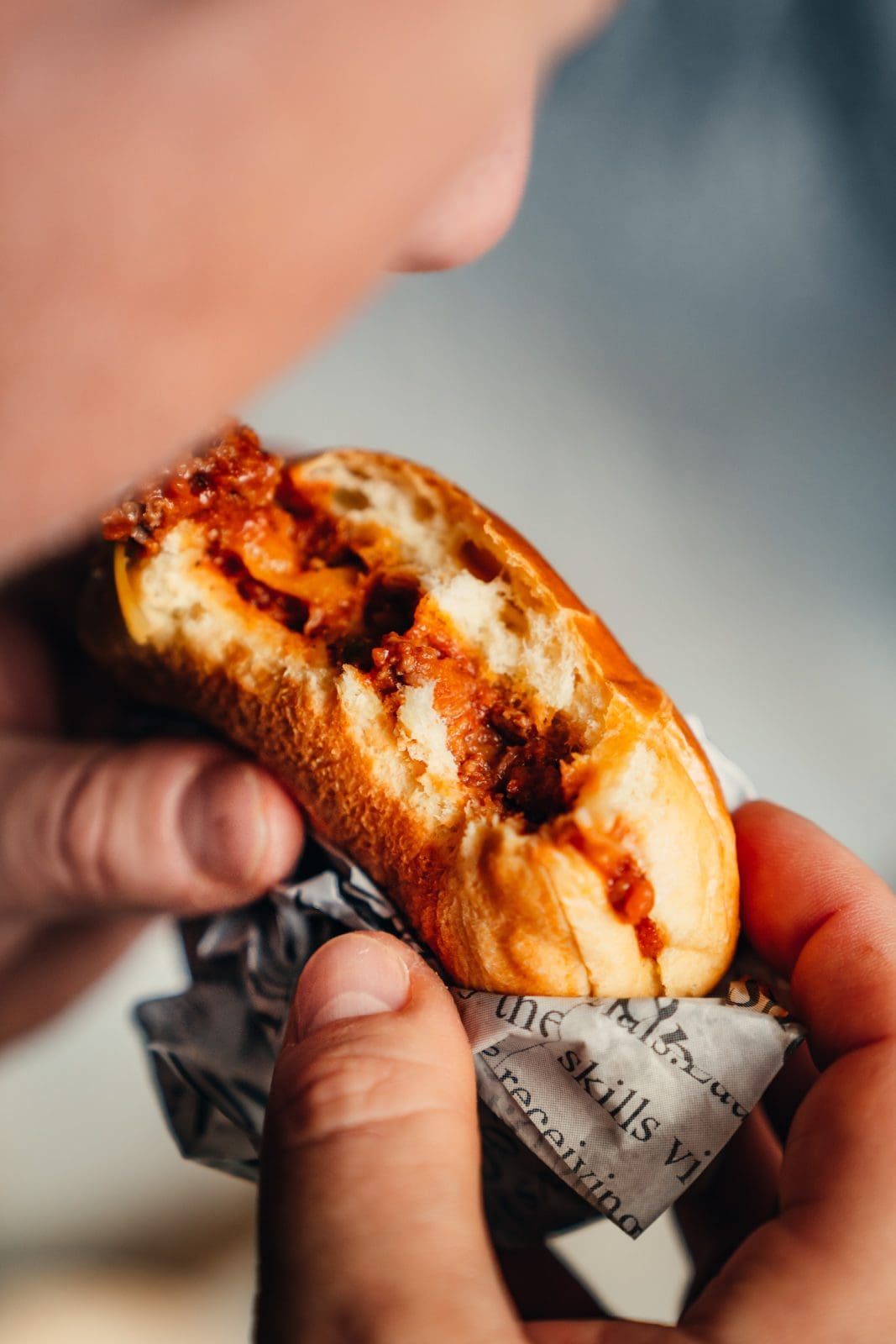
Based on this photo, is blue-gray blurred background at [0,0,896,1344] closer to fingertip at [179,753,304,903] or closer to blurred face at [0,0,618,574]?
fingertip at [179,753,304,903]

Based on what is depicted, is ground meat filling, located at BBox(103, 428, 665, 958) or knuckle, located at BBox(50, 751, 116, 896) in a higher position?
ground meat filling, located at BBox(103, 428, 665, 958)

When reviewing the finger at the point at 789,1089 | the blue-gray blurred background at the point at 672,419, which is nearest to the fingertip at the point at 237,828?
the finger at the point at 789,1089

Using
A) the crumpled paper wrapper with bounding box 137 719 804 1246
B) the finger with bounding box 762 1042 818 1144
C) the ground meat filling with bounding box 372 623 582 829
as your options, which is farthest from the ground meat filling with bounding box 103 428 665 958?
the finger with bounding box 762 1042 818 1144

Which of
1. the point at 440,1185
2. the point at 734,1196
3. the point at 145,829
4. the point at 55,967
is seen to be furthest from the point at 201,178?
the point at 55,967

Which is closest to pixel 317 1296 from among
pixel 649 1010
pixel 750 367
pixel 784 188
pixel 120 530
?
pixel 649 1010

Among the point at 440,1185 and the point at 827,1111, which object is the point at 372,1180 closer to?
the point at 440,1185

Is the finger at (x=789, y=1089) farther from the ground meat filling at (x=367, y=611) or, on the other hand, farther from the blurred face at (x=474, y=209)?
the blurred face at (x=474, y=209)

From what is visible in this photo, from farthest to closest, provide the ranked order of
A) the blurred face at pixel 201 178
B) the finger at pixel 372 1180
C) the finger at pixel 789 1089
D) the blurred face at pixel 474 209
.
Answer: the finger at pixel 789 1089 → the blurred face at pixel 474 209 → the finger at pixel 372 1180 → the blurred face at pixel 201 178
